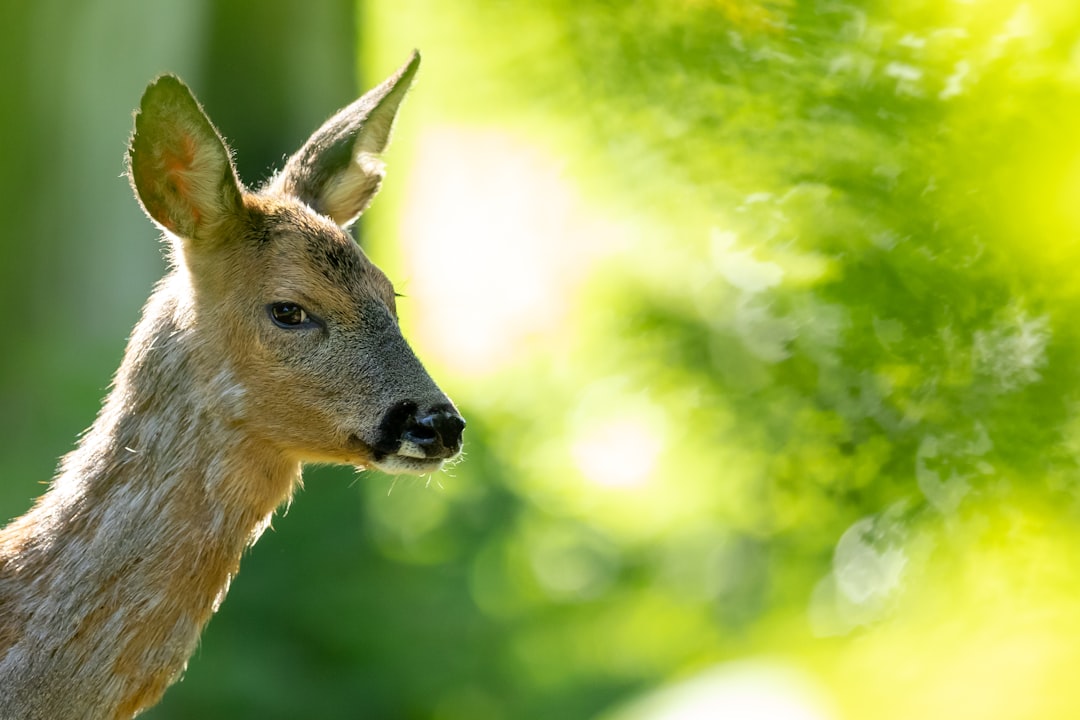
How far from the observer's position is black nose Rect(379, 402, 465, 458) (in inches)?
100

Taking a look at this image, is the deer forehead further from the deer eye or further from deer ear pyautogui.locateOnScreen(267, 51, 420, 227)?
deer ear pyautogui.locateOnScreen(267, 51, 420, 227)

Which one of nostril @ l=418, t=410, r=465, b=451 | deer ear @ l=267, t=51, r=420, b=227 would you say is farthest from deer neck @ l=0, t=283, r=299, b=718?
deer ear @ l=267, t=51, r=420, b=227

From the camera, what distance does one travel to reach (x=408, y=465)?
258cm

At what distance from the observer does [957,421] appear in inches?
122

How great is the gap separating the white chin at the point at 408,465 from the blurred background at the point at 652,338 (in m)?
0.96

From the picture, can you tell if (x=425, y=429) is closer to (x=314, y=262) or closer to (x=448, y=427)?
(x=448, y=427)

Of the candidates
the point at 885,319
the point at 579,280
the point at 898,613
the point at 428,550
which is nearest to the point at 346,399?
the point at 885,319

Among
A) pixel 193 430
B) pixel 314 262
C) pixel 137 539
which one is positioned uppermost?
pixel 314 262

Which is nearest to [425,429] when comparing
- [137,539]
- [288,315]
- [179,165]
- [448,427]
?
[448,427]

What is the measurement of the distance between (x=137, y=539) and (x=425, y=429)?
61cm

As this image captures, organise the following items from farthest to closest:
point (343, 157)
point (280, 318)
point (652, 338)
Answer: point (652, 338)
point (343, 157)
point (280, 318)

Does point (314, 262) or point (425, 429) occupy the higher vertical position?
point (314, 262)

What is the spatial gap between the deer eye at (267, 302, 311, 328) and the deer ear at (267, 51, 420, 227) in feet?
1.52

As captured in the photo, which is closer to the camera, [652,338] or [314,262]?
[314,262]
